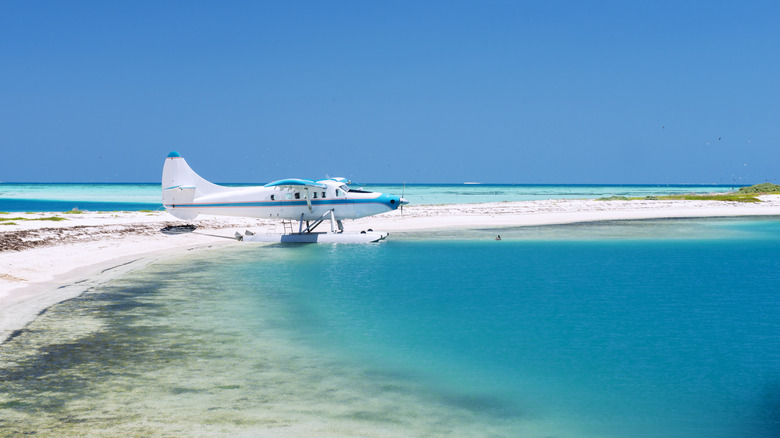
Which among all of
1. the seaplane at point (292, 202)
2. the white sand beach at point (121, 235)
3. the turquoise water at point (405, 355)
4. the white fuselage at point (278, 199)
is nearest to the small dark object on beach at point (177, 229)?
the white sand beach at point (121, 235)

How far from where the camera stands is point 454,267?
66.6ft

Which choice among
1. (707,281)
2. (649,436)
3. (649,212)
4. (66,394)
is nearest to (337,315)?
(66,394)

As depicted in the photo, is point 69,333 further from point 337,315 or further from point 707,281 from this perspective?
point 707,281

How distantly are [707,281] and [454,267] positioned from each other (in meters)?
7.57

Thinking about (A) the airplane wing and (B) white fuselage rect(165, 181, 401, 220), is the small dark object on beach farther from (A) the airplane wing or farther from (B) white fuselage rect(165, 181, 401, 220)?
(A) the airplane wing

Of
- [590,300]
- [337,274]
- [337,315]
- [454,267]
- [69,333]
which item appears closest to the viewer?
[69,333]

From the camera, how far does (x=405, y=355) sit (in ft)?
33.4

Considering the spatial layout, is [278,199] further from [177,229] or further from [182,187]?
[177,229]

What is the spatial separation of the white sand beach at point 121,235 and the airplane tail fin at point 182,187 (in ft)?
4.32

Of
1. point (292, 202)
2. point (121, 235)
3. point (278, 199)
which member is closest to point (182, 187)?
point (121, 235)

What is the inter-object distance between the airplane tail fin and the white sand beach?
1.32 meters

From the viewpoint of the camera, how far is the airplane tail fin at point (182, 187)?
94.0 feet

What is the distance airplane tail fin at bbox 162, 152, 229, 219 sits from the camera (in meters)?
28.7

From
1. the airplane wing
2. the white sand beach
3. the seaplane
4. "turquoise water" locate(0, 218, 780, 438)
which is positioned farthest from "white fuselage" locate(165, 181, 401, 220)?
"turquoise water" locate(0, 218, 780, 438)
